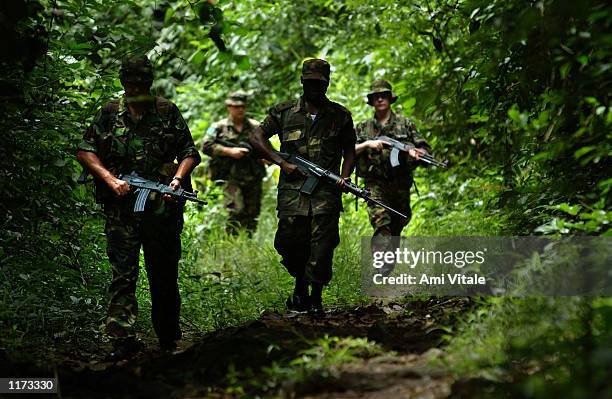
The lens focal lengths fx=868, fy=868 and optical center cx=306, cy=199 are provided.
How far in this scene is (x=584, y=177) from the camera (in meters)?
6.26

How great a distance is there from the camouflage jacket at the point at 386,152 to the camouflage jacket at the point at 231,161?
2.83 meters

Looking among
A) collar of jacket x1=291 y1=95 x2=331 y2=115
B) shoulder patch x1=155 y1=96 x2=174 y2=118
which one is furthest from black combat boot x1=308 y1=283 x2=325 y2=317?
shoulder patch x1=155 y1=96 x2=174 y2=118

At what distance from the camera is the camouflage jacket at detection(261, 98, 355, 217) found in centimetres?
736

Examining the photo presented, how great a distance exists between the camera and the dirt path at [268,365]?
4211 mm

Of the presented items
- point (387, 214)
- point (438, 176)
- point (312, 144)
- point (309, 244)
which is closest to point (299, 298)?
point (309, 244)

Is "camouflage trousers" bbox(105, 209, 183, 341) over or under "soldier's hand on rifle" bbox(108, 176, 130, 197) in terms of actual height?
under

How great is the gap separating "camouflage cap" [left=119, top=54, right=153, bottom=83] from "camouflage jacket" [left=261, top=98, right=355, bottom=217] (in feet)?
5.53

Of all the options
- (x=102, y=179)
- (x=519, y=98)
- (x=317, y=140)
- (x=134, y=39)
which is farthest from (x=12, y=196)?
(x=519, y=98)

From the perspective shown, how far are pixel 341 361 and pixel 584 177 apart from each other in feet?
8.78

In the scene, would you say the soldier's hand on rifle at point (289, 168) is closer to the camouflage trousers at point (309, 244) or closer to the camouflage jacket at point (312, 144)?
the camouflage jacket at point (312, 144)

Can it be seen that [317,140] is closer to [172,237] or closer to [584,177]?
[172,237]

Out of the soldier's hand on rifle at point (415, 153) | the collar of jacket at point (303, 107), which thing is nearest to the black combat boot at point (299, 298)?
the collar of jacket at point (303, 107)

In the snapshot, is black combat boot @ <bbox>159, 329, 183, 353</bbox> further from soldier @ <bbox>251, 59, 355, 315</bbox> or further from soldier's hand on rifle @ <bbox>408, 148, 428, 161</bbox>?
soldier's hand on rifle @ <bbox>408, 148, 428, 161</bbox>

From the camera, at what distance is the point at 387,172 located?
9773 mm
